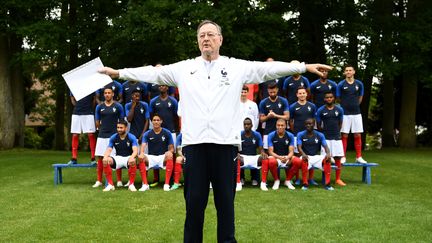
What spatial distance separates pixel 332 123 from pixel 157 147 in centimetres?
388

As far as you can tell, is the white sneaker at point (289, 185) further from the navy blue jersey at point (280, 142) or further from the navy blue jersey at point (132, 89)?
the navy blue jersey at point (132, 89)

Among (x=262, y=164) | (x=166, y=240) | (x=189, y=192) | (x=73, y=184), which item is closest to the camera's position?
(x=189, y=192)

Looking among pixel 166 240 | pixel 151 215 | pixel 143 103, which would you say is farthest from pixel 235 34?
pixel 166 240

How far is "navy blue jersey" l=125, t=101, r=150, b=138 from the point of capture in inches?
536

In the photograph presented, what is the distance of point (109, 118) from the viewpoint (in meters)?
13.2

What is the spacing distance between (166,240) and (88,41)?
2042 centimetres

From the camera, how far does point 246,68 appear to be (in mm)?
5246

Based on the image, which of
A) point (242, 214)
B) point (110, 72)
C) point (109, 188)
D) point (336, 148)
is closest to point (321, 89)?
point (336, 148)

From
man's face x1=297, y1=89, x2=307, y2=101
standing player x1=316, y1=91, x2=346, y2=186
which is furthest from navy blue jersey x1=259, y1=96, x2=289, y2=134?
standing player x1=316, y1=91, x2=346, y2=186

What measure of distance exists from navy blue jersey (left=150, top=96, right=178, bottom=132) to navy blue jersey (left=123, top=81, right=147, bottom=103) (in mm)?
885

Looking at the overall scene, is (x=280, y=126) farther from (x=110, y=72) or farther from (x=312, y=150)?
(x=110, y=72)

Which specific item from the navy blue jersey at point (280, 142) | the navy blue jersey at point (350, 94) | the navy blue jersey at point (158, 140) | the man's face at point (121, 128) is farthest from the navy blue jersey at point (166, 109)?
the navy blue jersey at point (350, 94)

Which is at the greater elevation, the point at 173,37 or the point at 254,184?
the point at 173,37

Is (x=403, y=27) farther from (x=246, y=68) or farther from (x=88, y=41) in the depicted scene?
(x=246, y=68)
